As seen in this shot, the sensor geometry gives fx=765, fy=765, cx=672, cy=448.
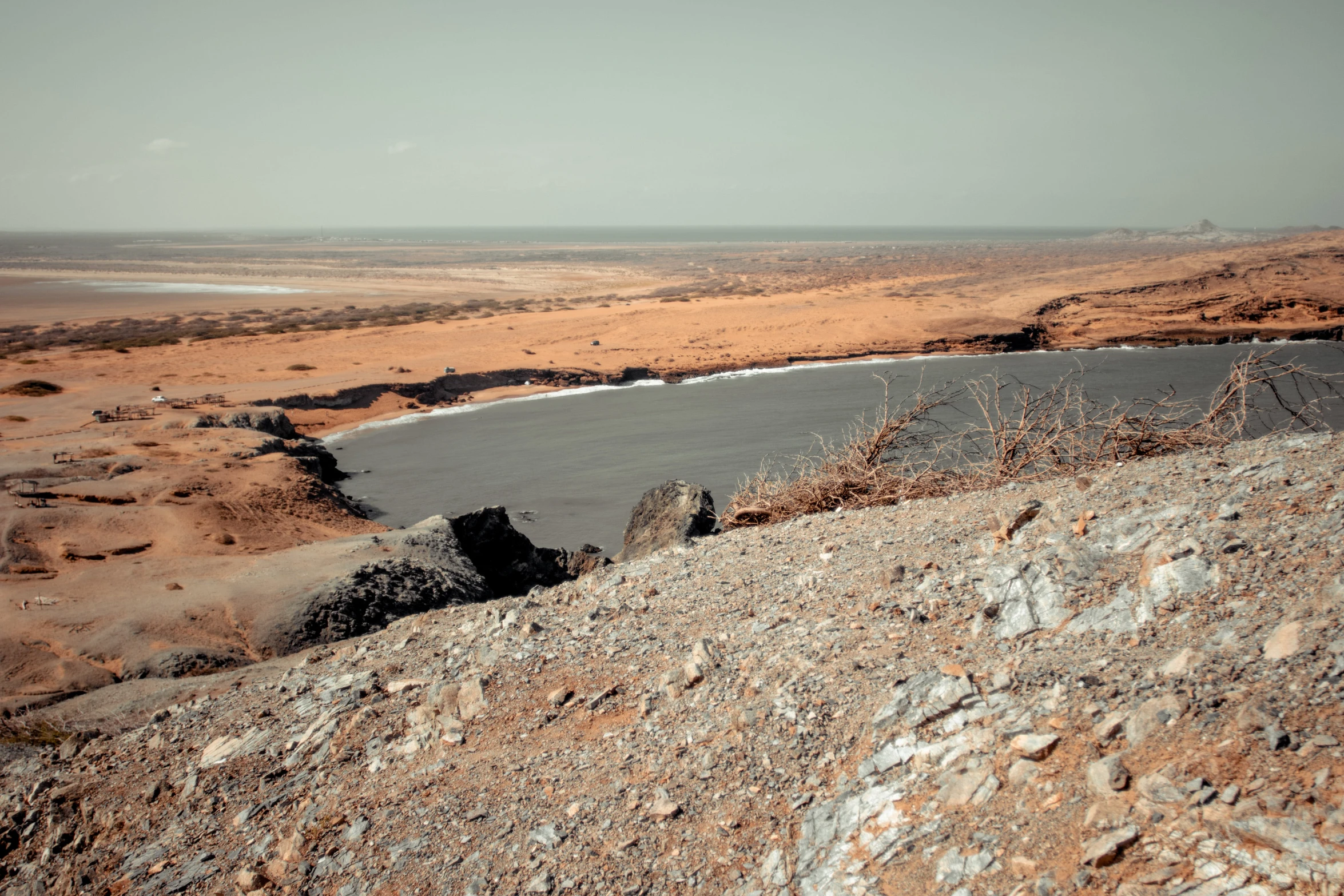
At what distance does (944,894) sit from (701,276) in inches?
2205

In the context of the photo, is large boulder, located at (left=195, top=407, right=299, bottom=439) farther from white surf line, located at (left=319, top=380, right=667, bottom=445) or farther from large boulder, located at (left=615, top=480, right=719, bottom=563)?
large boulder, located at (left=615, top=480, right=719, bottom=563)

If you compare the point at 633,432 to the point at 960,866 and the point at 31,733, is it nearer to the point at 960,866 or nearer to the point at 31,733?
the point at 31,733

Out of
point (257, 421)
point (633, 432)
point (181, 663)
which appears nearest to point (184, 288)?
point (257, 421)

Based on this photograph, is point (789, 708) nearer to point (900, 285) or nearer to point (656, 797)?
point (656, 797)

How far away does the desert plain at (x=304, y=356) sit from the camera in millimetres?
7383

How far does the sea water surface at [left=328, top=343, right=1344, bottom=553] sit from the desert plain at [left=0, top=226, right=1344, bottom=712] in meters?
1.09

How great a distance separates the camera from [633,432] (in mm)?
18031

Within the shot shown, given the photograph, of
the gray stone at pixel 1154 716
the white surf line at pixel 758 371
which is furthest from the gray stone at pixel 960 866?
the white surf line at pixel 758 371

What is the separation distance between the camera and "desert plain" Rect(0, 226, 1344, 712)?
7.38 meters

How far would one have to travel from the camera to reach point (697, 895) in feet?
9.26

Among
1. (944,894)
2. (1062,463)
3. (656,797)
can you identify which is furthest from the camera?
(1062,463)

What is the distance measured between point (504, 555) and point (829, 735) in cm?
662

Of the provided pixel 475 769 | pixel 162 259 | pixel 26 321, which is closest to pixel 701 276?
Answer: pixel 26 321

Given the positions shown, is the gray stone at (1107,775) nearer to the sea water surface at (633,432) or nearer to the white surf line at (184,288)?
the sea water surface at (633,432)
